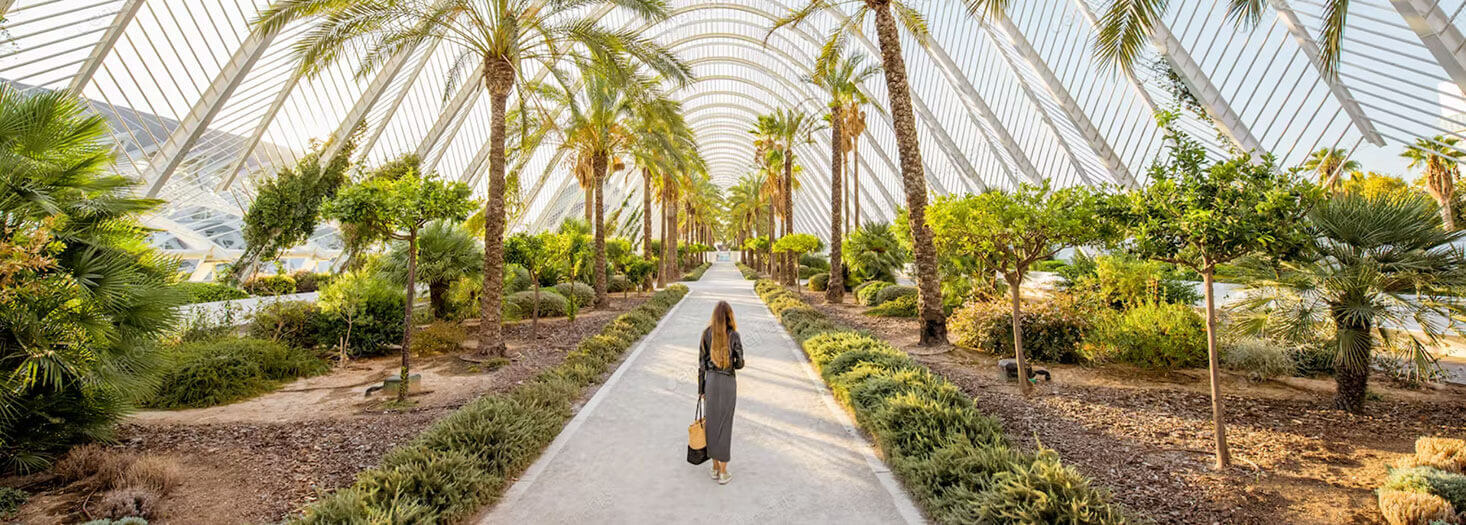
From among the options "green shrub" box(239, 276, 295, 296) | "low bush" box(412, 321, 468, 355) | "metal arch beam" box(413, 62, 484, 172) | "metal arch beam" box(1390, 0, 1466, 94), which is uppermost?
"metal arch beam" box(413, 62, 484, 172)

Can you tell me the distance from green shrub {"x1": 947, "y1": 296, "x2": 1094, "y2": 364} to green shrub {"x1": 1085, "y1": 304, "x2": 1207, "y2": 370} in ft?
2.46

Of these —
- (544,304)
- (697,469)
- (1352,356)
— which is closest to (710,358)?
(697,469)

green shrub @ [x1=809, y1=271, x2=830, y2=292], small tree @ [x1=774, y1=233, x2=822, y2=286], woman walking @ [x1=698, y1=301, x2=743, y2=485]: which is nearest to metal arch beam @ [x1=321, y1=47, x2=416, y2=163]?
small tree @ [x1=774, y1=233, x2=822, y2=286]

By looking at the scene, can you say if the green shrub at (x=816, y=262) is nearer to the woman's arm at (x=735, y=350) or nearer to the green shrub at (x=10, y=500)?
the woman's arm at (x=735, y=350)

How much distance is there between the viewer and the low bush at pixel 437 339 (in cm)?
1059

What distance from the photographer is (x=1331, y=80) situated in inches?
479

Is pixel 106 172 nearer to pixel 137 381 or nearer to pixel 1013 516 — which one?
pixel 137 381

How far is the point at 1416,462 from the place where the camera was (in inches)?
167

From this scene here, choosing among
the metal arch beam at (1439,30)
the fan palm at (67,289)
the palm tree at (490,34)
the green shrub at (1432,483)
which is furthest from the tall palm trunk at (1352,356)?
the fan palm at (67,289)

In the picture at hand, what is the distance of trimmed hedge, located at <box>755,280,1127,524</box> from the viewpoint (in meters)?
3.43

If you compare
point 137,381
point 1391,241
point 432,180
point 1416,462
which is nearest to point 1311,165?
point 1391,241

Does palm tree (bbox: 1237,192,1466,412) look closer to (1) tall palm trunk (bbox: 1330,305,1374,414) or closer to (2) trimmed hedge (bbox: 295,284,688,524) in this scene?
(1) tall palm trunk (bbox: 1330,305,1374,414)

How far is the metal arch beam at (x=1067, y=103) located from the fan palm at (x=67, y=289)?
20.2 metres

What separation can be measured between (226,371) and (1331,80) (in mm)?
20059
